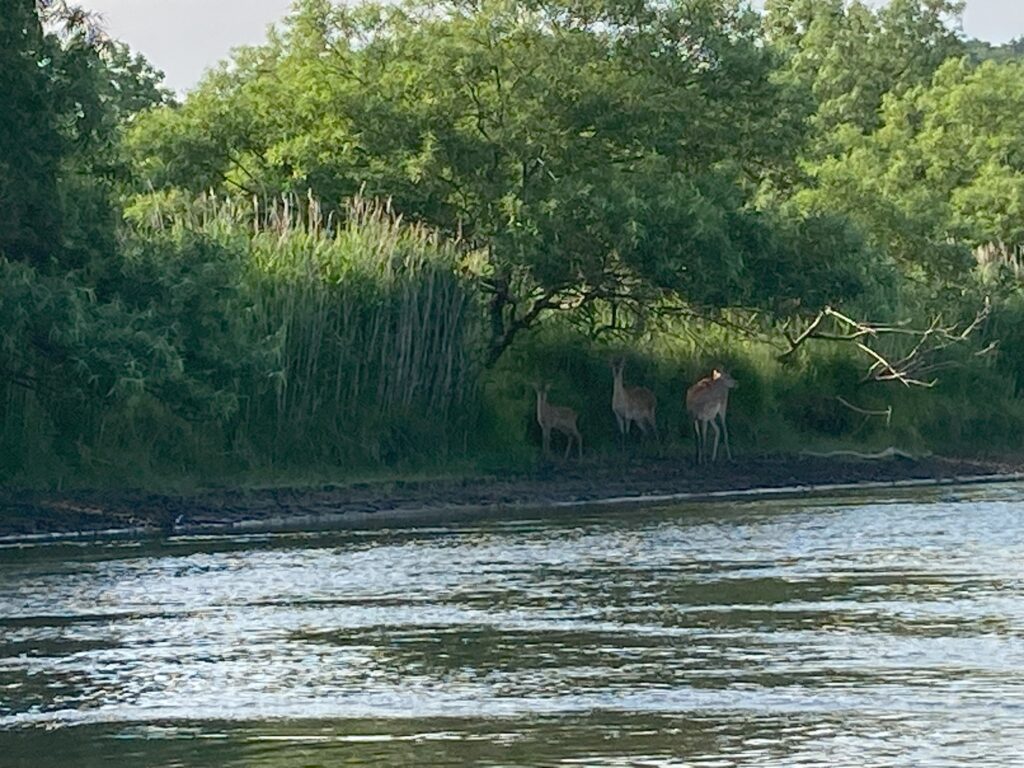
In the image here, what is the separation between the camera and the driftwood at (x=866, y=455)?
116 ft

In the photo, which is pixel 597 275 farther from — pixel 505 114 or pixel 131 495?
pixel 131 495

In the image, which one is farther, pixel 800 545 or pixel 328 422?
pixel 328 422

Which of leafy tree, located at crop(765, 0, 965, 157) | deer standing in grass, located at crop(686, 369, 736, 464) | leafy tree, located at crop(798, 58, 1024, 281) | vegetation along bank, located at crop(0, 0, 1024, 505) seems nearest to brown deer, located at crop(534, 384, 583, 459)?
vegetation along bank, located at crop(0, 0, 1024, 505)

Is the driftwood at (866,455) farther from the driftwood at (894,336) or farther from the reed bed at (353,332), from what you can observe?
the reed bed at (353,332)

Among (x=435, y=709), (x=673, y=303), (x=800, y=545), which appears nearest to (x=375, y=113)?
(x=673, y=303)

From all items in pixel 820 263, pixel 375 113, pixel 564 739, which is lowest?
pixel 564 739

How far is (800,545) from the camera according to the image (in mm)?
22891

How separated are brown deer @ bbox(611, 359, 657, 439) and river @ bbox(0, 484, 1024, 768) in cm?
886

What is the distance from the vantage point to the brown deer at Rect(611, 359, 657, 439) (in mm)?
33406

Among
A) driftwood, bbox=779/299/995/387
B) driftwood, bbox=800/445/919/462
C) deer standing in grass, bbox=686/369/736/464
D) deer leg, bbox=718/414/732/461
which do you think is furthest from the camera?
driftwood, bbox=779/299/995/387

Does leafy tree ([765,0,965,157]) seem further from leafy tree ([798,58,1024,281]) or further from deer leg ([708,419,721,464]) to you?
deer leg ([708,419,721,464])

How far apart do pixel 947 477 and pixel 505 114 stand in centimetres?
830

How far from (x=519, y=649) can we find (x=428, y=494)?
1390cm

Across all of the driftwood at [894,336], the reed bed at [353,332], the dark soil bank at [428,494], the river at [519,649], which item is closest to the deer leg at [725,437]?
the dark soil bank at [428,494]
